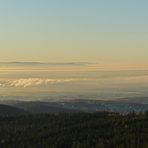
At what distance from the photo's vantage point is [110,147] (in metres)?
162

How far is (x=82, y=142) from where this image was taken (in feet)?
576

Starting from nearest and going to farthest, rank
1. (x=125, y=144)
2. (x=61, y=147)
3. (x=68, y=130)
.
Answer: (x=125, y=144)
(x=61, y=147)
(x=68, y=130)

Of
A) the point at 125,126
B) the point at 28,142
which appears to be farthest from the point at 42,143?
the point at 125,126

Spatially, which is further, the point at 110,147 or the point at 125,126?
the point at 125,126

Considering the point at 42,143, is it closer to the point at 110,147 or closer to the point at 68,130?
the point at 68,130

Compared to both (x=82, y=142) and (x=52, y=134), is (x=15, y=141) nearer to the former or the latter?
(x=52, y=134)

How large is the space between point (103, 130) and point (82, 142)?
47.8 ft

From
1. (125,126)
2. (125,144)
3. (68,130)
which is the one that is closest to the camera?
(125,144)

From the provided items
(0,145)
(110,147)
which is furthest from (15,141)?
(110,147)

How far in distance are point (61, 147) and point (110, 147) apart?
673 inches

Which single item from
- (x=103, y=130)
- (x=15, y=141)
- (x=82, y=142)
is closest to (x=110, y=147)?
(x=82, y=142)

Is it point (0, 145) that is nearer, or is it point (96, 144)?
point (96, 144)

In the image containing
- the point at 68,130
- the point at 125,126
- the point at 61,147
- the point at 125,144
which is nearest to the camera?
the point at 125,144

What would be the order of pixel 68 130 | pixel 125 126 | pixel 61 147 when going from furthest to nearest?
pixel 68 130
pixel 125 126
pixel 61 147
